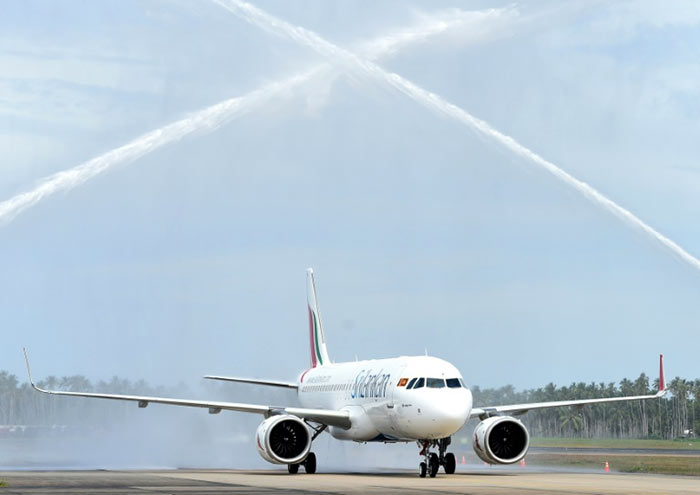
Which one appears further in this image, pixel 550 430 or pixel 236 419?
pixel 550 430

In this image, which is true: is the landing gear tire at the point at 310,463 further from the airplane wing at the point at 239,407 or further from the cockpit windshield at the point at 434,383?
the cockpit windshield at the point at 434,383

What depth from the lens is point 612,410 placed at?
187250 millimetres

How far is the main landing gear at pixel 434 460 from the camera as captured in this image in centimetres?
4528

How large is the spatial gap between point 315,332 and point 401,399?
19.6 meters

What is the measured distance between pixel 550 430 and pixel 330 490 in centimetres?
14710

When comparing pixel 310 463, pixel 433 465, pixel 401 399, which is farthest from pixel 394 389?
pixel 310 463

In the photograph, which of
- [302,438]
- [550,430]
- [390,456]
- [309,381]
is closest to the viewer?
[302,438]

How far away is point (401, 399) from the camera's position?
47031 mm

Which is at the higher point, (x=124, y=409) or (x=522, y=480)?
(x=124, y=409)

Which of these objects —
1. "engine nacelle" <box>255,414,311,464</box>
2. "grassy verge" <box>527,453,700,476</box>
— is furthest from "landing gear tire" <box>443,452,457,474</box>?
"grassy verge" <box>527,453,700,476</box>

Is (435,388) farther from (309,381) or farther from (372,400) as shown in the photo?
(309,381)

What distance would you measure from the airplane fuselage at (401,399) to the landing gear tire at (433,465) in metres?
0.95

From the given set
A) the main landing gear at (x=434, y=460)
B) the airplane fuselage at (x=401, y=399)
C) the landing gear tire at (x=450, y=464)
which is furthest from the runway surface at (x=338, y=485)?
the landing gear tire at (x=450, y=464)

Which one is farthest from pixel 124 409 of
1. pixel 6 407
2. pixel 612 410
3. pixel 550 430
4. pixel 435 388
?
pixel 612 410
